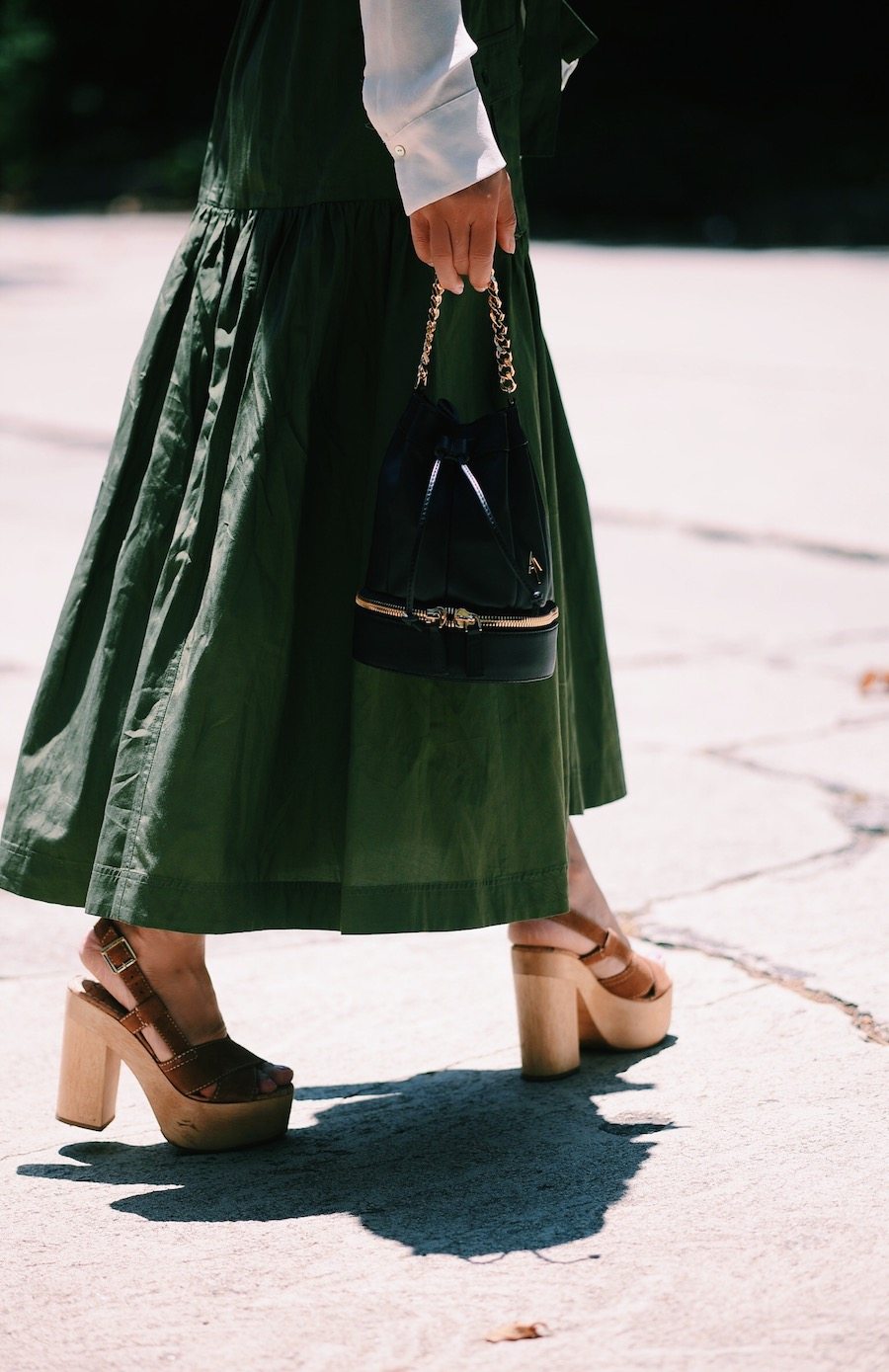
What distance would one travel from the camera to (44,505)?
18.6 feet

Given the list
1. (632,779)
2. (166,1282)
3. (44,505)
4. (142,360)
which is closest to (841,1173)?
(166,1282)

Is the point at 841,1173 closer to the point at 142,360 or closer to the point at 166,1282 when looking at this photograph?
the point at 166,1282

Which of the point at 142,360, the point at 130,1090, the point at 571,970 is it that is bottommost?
the point at 130,1090

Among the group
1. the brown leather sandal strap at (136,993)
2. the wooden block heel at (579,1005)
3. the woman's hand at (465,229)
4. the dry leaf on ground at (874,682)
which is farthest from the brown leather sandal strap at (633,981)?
the dry leaf on ground at (874,682)

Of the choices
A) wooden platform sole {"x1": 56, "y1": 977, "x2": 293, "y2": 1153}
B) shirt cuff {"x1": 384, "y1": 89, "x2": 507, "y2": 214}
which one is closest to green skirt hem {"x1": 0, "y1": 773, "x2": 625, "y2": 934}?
wooden platform sole {"x1": 56, "y1": 977, "x2": 293, "y2": 1153}

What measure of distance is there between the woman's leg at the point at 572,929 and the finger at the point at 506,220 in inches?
26.3

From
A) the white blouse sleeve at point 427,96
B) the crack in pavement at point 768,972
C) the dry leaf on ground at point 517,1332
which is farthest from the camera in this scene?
the crack in pavement at point 768,972

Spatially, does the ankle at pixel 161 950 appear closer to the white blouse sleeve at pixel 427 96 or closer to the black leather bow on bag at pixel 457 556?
the black leather bow on bag at pixel 457 556

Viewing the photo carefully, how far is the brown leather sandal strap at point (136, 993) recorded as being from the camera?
76.9 inches

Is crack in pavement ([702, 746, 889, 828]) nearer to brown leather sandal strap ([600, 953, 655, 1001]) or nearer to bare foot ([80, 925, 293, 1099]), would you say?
brown leather sandal strap ([600, 953, 655, 1001])

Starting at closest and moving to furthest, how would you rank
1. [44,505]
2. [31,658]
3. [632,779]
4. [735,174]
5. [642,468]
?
1. [632,779]
2. [31,658]
3. [44,505]
4. [642,468]
5. [735,174]

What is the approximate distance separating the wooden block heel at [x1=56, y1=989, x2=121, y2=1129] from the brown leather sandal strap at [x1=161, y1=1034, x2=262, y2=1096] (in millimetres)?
80

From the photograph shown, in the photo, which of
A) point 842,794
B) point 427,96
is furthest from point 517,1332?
point 842,794

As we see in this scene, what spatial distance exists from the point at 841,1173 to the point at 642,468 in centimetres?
473
